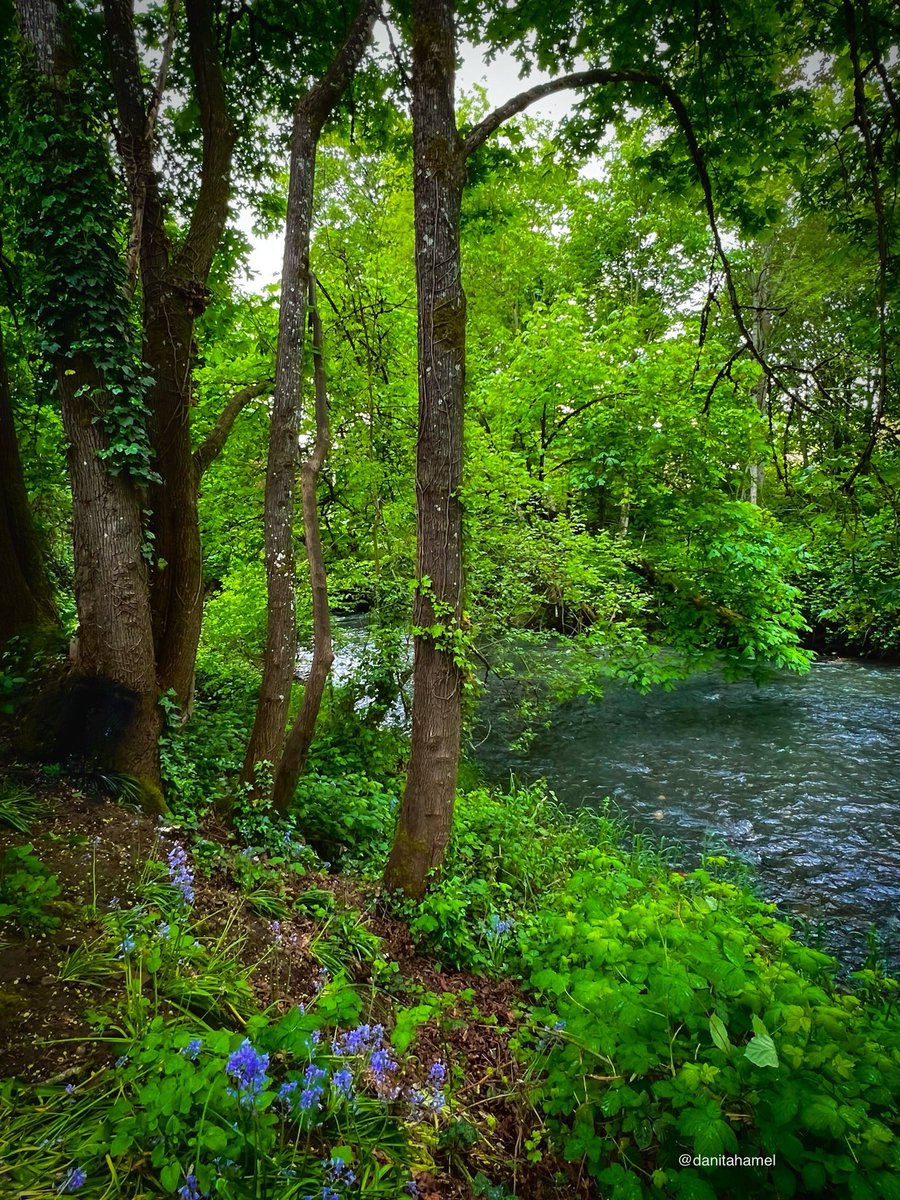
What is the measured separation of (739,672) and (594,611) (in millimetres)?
1855

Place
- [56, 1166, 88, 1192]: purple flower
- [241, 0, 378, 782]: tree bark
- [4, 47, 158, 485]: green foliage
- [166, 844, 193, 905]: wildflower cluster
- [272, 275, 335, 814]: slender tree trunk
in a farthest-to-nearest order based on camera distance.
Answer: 1. [272, 275, 335, 814]: slender tree trunk
2. [241, 0, 378, 782]: tree bark
3. [4, 47, 158, 485]: green foliage
4. [166, 844, 193, 905]: wildflower cluster
5. [56, 1166, 88, 1192]: purple flower

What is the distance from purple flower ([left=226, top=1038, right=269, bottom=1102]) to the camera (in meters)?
1.57


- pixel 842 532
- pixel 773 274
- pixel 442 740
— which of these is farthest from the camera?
pixel 773 274

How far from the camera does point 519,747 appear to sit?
303 inches

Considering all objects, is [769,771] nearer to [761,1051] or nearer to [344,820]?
[344,820]

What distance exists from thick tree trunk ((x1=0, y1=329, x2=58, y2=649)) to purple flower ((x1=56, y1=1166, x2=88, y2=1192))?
3843 millimetres

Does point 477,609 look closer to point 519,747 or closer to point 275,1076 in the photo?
point 519,747

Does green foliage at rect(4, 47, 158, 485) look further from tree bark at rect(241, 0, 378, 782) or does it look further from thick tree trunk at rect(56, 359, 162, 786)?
tree bark at rect(241, 0, 378, 782)

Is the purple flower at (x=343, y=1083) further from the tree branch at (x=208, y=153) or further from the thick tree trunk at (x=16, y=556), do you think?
the tree branch at (x=208, y=153)

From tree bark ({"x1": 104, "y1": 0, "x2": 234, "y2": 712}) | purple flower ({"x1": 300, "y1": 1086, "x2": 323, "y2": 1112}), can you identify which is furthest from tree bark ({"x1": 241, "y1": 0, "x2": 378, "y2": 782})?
purple flower ({"x1": 300, "y1": 1086, "x2": 323, "y2": 1112})

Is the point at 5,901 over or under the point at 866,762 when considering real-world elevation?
over

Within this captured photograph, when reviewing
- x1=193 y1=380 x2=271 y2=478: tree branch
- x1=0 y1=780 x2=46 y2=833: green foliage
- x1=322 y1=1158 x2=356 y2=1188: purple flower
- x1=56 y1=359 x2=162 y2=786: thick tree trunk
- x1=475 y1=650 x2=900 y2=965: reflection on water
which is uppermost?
x1=193 y1=380 x2=271 y2=478: tree branch

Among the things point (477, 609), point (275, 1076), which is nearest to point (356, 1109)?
point (275, 1076)

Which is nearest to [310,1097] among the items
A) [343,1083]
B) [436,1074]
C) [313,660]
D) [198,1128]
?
[343,1083]
